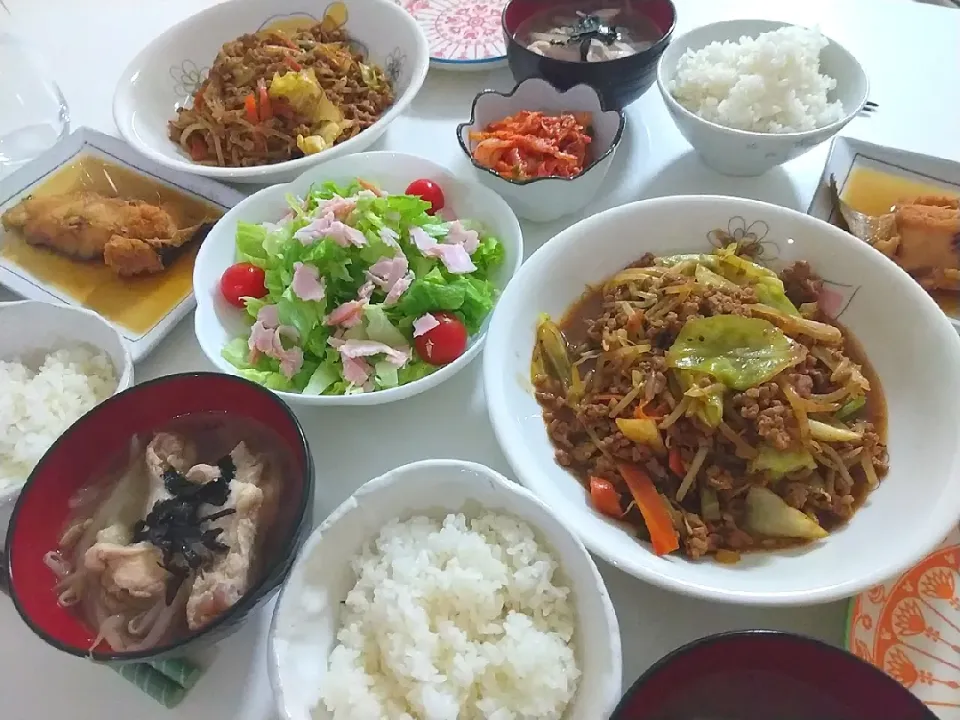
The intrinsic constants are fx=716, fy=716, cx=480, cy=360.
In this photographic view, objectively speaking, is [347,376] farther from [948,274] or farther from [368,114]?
[948,274]

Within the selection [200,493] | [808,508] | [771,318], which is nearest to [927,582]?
[808,508]

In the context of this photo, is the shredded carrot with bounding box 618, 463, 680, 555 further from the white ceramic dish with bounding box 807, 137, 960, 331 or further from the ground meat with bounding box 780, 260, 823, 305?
the white ceramic dish with bounding box 807, 137, 960, 331

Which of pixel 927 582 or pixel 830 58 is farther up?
pixel 830 58

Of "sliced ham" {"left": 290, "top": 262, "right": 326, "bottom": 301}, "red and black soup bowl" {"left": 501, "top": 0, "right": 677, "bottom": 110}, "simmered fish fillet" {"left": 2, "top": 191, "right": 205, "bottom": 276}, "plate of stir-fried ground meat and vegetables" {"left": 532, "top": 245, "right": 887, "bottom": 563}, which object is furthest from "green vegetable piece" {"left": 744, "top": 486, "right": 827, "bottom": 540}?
"simmered fish fillet" {"left": 2, "top": 191, "right": 205, "bottom": 276}

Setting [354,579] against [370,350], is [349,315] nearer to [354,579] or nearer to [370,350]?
[370,350]

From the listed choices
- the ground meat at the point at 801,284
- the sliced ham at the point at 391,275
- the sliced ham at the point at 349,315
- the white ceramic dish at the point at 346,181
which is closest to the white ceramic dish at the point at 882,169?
the ground meat at the point at 801,284

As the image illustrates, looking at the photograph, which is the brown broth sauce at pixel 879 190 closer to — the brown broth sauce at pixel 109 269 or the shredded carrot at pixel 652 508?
the shredded carrot at pixel 652 508

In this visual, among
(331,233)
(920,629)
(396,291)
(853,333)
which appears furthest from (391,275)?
(920,629)
